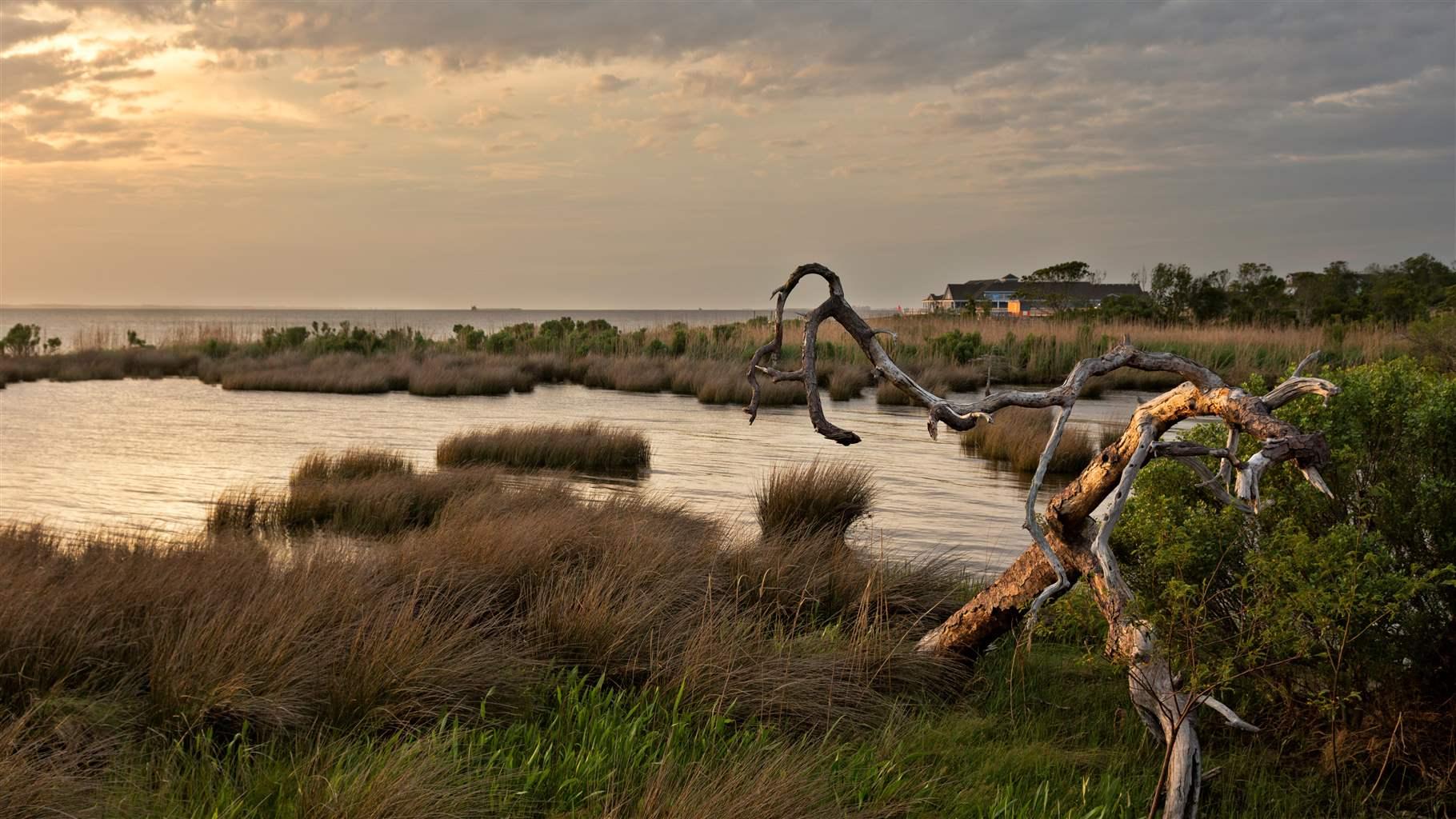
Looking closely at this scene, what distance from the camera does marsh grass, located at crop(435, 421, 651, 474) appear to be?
541 inches

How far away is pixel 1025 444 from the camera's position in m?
15.4

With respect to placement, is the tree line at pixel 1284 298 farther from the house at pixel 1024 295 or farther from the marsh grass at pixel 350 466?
the marsh grass at pixel 350 466

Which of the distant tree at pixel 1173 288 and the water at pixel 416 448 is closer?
the water at pixel 416 448

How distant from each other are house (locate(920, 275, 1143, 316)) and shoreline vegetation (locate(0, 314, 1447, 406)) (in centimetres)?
1789

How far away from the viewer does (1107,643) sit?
4.20m

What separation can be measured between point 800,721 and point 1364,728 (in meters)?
2.45

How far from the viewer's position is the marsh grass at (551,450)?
13742 millimetres

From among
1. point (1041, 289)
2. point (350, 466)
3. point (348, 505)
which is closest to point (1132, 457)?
point (348, 505)

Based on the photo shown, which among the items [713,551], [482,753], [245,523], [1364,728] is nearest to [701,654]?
[482,753]

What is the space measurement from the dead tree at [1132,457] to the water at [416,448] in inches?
137

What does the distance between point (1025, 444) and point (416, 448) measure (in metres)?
9.02

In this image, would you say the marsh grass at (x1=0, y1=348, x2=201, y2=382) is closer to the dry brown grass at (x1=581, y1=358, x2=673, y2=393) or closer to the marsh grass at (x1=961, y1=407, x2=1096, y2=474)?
the dry brown grass at (x1=581, y1=358, x2=673, y2=393)

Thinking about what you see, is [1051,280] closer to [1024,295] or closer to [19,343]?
[1024,295]

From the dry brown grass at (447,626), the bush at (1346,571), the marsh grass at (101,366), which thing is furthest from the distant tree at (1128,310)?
the bush at (1346,571)
